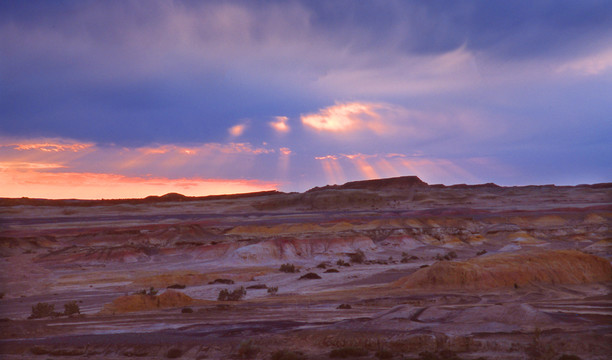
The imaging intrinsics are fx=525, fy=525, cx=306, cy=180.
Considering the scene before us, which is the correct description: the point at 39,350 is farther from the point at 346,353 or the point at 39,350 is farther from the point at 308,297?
the point at 308,297

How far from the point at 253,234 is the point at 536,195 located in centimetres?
9930

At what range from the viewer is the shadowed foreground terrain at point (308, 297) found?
13.4m

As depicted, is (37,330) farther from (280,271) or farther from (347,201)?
(347,201)

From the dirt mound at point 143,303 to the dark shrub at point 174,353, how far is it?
8.47 metres

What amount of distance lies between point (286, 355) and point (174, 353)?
121 inches

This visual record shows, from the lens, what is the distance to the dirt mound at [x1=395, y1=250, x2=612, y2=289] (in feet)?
86.5

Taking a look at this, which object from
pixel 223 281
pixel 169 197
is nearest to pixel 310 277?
pixel 223 281

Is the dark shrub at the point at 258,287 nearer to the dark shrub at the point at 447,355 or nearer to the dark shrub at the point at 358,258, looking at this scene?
the dark shrub at the point at 358,258

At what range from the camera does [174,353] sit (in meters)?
13.3

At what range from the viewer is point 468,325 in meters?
15.1

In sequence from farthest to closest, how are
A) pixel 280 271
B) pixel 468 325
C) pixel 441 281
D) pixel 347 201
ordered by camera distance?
1. pixel 347 201
2. pixel 280 271
3. pixel 441 281
4. pixel 468 325

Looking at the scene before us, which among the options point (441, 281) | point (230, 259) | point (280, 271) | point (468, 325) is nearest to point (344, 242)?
point (230, 259)

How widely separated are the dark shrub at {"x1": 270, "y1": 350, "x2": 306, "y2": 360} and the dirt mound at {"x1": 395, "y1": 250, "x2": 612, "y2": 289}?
50.2 ft

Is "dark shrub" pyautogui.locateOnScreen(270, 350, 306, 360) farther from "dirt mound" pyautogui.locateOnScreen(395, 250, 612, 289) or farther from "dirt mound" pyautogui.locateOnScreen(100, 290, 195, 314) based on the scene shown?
"dirt mound" pyautogui.locateOnScreen(395, 250, 612, 289)
